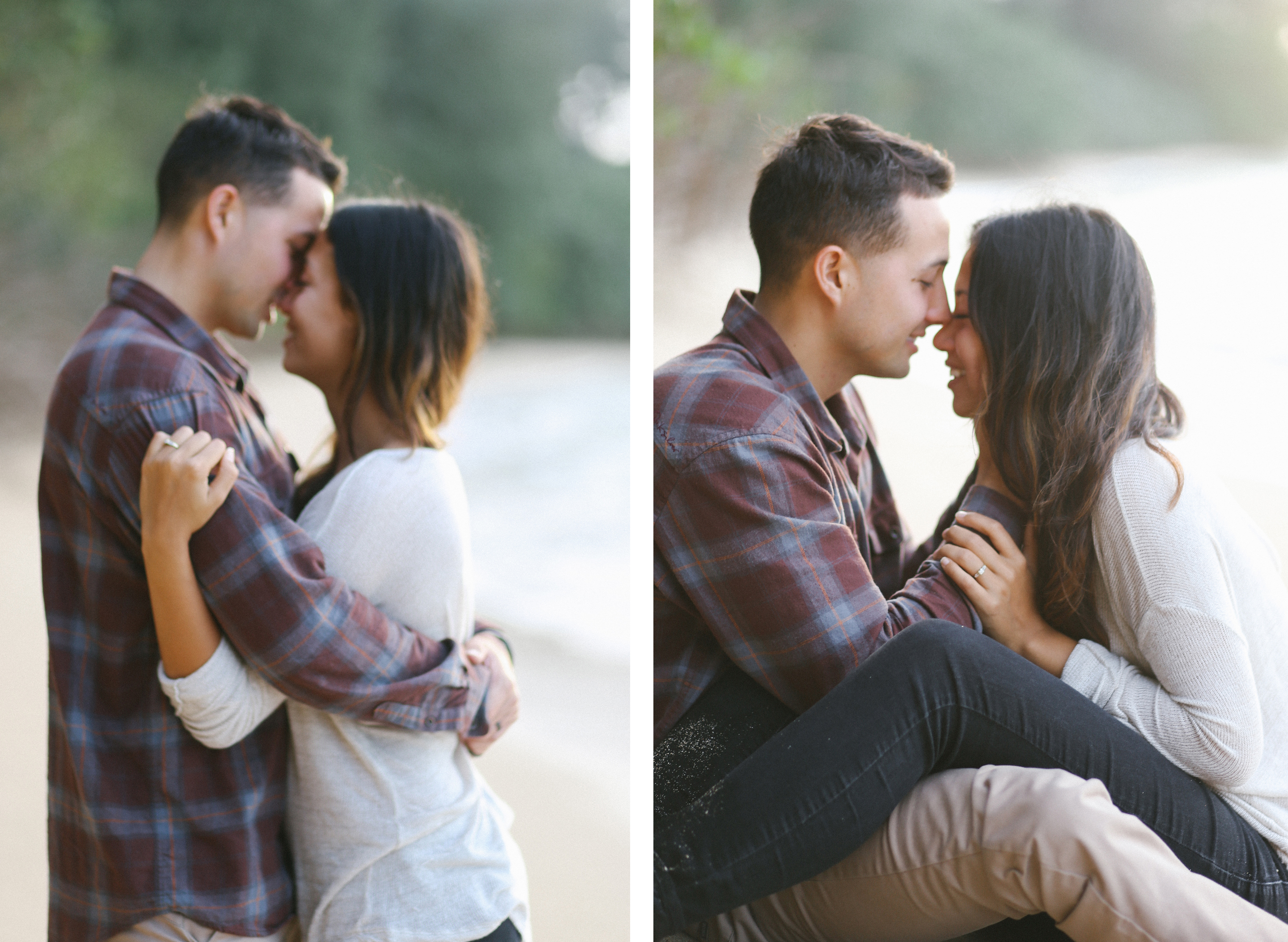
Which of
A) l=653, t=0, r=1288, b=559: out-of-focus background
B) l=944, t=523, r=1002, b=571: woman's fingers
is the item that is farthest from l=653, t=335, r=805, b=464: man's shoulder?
l=944, t=523, r=1002, b=571: woman's fingers

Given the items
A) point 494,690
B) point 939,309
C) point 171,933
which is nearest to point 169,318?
point 494,690

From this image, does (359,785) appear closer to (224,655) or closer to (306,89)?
(224,655)

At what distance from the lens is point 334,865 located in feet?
4.43

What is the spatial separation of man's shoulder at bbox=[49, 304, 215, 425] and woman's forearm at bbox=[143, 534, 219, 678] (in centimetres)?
→ 18

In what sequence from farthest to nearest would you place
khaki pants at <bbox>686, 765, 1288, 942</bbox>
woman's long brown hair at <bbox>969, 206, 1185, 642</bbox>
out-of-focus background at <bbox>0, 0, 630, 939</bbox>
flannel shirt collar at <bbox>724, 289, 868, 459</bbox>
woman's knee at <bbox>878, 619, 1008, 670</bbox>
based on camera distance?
1. out-of-focus background at <bbox>0, 0, 630, 939</bbox>
2. flannel shirt collar at <bbox>724, 289, 868, 459</bbox>
3. woman's long brown hair at <bbox>969, 206, 1185, 642</bbox>
4. woman's knee at <bbox>878, 619, 1008, 670</bbox>
5. khaki pants at <bbox>686, 765, 1288, 942</bbox>

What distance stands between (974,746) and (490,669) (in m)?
0.66

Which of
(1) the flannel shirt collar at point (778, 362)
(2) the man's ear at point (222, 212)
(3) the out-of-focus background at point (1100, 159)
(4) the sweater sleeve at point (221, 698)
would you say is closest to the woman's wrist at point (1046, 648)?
(3) the out-of-focus background at point (1100, 159)

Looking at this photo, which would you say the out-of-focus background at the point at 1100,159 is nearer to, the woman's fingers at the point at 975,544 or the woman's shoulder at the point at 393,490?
the woman's fingers at the point at 975,544

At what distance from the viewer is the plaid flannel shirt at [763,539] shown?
1.31 metres

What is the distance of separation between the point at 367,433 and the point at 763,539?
56cm

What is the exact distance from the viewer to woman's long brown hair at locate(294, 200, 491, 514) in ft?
4.73

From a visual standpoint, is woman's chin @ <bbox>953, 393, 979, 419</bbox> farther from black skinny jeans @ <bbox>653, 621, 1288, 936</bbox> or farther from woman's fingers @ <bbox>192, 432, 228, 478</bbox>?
woman's fingers @ <bbox>192, 432, 228, 478</bbox>

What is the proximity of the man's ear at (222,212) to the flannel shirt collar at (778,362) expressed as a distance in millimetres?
692

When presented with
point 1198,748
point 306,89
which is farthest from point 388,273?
point 306,89
